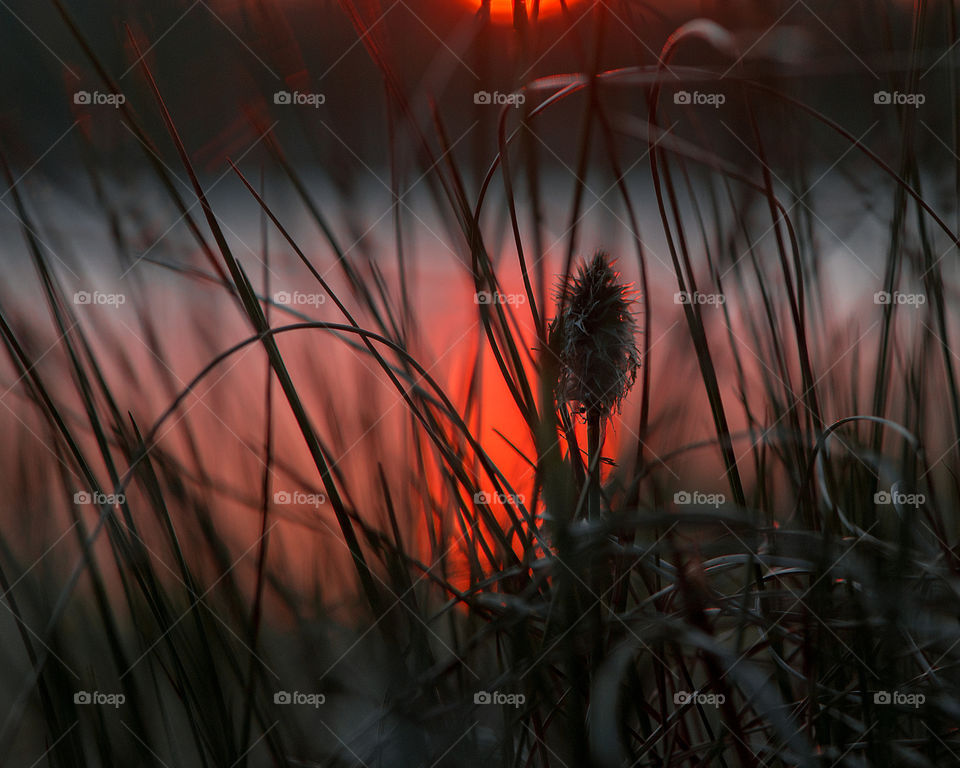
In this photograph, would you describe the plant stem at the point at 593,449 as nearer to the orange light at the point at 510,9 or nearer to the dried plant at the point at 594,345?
the dried plant at the point at 594,345

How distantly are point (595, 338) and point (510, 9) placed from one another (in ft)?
1.15

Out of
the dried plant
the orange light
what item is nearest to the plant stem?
the dried plant

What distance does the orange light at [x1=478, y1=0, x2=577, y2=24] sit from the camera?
0.63 metres

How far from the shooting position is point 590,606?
0.57 metres

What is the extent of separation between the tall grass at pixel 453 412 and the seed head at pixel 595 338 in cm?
4

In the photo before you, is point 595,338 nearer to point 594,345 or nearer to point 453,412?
point 594,345

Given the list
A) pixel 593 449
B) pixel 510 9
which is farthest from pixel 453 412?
pixel 510 9

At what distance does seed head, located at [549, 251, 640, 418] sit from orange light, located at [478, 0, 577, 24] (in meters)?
0.28

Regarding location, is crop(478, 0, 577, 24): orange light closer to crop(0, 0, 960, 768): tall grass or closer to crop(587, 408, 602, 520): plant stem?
crop(0, 0, 960, 768): tall grass

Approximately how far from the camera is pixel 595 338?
0.52 meters

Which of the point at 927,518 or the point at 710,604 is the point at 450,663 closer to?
the point at 710,604

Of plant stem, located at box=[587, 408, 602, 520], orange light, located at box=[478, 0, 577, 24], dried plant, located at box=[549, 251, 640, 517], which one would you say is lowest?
plant stem, located at box=[587, 408, 602, 520]

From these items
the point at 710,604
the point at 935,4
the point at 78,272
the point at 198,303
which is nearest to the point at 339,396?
the point at 198,303

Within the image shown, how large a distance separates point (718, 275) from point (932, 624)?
35 centimetres
